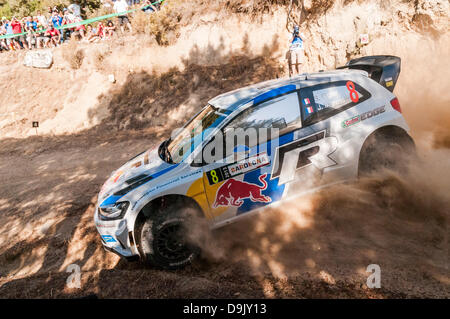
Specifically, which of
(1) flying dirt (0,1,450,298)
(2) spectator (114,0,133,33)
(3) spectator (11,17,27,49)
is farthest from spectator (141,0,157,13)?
(3) spectator (11,17,27,49)

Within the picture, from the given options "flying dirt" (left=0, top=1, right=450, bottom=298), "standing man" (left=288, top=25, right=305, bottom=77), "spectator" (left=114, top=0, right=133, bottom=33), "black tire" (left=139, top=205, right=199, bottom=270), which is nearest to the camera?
"flying dirt" (left=0, top=1, right=450, bottom=298)

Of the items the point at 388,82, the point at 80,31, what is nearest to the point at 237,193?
the point at 388,82

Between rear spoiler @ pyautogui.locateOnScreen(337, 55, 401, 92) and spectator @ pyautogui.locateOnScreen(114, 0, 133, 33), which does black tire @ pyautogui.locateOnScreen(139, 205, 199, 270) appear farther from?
spectator @ pyautogui.locateOnScreen(114, 0, 133, 33)

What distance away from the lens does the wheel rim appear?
147 inches

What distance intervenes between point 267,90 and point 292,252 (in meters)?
2.10

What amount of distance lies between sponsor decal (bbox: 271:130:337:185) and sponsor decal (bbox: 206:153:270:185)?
0.19 metres

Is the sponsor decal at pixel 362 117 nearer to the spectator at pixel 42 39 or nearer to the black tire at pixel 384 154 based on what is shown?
the black tire at pixel 384 154

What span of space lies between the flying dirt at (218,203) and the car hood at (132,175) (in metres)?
0.87

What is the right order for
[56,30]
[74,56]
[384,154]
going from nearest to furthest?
[384,154]
[74,56]
[56,30]

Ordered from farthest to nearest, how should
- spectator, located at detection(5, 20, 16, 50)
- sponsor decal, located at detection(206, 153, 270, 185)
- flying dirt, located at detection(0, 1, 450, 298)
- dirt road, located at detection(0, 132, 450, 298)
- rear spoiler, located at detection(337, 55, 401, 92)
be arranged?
spectator, located at detection(5, 20, 16, 50), rear spoiler, located at detection(337, 55, 401, 92), sponsor decal, located at detection(206, 153, 270, 185), flying dirt, located at detection(0, 1, 450, 298), dirt road, located at detection(0, 132, 450, 298)

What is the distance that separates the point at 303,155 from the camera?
4066 millimetres

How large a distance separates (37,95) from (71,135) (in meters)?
4.12

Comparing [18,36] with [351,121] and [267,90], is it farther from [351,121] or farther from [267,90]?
[351,121]
